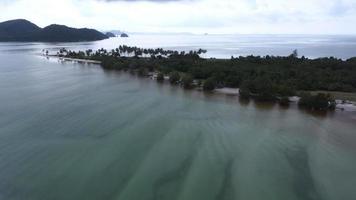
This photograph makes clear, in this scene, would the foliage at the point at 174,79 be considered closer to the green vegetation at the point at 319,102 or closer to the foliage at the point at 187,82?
the foliage at the point at 187,82

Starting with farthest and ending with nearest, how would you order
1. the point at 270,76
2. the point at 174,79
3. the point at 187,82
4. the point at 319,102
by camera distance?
the point at 174,79
the point at 187,82
the point at 270,76
the point at 319,102

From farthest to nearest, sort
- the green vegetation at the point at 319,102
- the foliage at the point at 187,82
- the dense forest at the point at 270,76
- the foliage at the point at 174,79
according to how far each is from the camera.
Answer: the foliage at the point at 174,79
the foliage at the point at 187,82
the dense forest at the point at 270,76
the green vegetation at the point at 319,102

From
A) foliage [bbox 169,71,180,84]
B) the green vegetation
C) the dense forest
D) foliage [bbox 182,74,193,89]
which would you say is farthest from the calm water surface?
foliage [bbox 169,71,180,84]

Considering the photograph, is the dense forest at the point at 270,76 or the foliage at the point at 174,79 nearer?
the dense forest at the point at 270,76

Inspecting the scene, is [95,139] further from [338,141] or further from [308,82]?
[308,82]

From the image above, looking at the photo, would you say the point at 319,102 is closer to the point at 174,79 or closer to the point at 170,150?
the point at 170,150

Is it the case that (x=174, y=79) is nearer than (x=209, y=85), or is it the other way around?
(x=209, y=85)

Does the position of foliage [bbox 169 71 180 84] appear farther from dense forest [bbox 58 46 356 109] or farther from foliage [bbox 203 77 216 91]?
foliage [bbox 203 77 216 91]

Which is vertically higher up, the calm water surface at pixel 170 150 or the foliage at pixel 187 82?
the foliage at pixel 187 82

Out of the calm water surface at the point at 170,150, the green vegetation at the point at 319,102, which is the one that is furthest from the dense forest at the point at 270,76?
the calm water surface at the point at 170,150

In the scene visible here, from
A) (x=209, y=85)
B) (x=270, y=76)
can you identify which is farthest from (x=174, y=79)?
(x=270, y=76)
